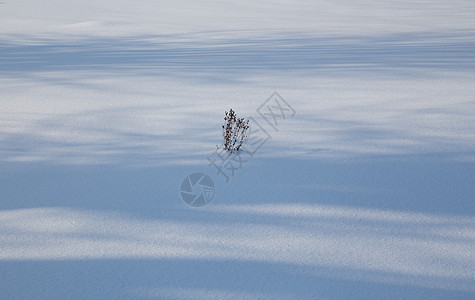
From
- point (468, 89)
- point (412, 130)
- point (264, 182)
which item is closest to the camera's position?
point (264, 182)

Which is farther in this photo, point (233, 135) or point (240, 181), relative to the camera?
point (233, 135)

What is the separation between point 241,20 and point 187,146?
1017cm

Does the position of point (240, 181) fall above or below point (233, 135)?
below

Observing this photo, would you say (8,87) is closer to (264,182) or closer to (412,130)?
(264,182)

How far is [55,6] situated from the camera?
52.1ft

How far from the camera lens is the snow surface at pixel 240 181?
2023mm

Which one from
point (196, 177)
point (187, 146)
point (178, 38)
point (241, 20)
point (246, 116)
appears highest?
point (241, 20)

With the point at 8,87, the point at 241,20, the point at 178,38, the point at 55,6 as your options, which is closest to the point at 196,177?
the point at 8,87

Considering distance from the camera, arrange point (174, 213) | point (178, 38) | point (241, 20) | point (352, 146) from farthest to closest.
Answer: point (241, 20) < point (178, 38) < point (352, 146) < point (174, 213)

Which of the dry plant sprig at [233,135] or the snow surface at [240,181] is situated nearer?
the snow surface at [240,181]

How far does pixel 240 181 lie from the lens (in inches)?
117

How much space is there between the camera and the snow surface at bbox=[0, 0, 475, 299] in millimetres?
2023

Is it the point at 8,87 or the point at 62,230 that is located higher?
the point at 8,87

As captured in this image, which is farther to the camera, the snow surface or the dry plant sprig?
the dry plant sprig
